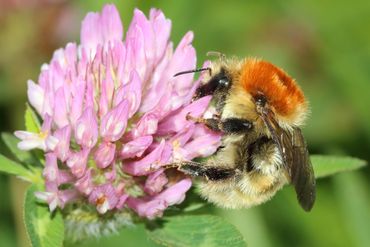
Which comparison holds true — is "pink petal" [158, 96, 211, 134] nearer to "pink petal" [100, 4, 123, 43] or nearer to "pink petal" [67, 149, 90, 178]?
"pink petal" [67, 149, 90, 178]

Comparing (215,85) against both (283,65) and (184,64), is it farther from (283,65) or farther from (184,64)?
(283,65)

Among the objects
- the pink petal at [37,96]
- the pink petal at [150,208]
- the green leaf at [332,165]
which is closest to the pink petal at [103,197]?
the pink petal at [150,208]

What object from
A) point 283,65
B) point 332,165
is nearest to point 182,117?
point 332,165

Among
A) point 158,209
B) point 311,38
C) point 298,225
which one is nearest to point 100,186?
point 158,209

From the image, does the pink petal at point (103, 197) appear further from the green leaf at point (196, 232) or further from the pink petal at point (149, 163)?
the green leaf at point (196, 232)

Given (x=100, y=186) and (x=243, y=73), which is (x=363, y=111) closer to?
(x=243, y=73)

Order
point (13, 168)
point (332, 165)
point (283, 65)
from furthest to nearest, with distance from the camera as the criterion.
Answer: point (283, 65)
point (332, 165)
point (13, 168)

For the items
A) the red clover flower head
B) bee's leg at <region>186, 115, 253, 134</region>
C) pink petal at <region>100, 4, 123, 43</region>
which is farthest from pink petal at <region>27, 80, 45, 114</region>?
bee's leg at <region>186, 115, 253, 134</region>
